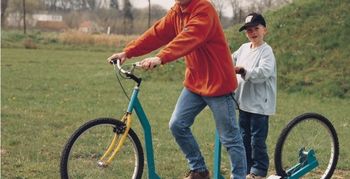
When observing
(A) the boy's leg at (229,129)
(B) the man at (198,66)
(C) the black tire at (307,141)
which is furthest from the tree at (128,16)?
(A) the boy's leg at (229,129)

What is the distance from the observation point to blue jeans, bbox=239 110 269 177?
5.14m

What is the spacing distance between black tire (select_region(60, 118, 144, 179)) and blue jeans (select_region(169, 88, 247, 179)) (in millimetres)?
387

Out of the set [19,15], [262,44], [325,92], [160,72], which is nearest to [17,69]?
[160,72]

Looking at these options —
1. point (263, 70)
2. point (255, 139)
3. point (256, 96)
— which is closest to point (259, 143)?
point (255, 139)

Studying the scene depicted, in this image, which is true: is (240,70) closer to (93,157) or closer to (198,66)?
(198,66)

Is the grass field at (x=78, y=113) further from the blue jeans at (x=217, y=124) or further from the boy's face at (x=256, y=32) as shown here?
the boy's face at (x=256, y=32)

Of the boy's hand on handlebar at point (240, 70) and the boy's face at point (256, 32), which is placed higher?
the boy's face at point (256, 32)

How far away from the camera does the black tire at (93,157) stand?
160 inches

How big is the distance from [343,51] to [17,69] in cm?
1106

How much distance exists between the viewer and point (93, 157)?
5082 mm

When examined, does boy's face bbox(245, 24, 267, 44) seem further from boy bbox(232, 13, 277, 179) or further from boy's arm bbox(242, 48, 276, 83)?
boy's arm bbox(242, 48, 276, 83)

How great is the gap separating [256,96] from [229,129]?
746mm

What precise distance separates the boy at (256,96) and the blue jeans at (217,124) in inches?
23.1

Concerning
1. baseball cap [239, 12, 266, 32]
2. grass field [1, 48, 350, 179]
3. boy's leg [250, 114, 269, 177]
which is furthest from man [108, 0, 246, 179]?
grass field [1, 48, 350, 179]
